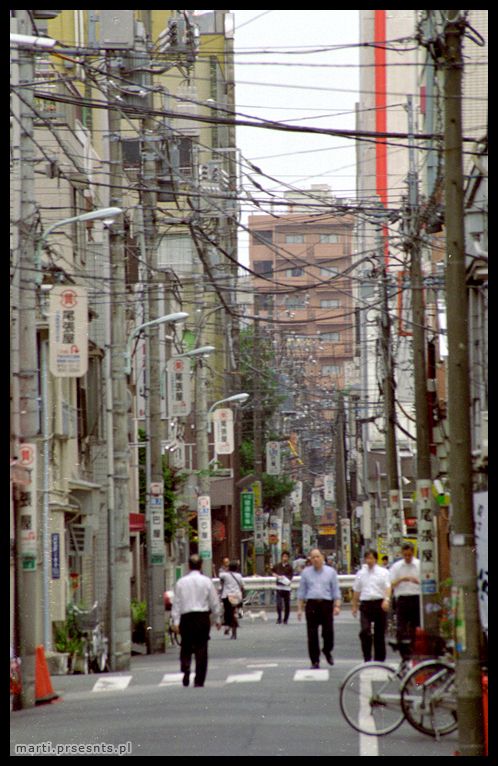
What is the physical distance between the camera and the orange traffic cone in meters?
22.2

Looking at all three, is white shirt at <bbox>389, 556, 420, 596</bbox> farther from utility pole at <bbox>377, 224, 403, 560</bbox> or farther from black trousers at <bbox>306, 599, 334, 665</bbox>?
utility pole at <bbox>377, 224, 403, 560</bbox>

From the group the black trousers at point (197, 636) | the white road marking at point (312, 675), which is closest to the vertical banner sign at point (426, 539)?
the white road marking at point (312, 675)

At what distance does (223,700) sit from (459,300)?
22.5 ft

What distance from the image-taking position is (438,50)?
15594 millimetres

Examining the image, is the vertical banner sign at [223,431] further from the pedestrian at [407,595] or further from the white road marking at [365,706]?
the white road marking at [365,706]

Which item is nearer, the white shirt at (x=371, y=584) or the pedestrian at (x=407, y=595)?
the white shirt at (x=371, y=584)

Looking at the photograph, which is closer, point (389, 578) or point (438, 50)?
point (438, 50)

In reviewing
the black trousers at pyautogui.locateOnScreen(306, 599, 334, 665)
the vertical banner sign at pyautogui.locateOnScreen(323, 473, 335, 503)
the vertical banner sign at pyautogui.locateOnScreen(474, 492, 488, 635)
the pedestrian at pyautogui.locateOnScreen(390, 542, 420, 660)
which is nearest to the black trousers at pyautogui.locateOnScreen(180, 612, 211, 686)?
the black trousers at pyautogui.locateOnScreen(306, 599, 334, 665)

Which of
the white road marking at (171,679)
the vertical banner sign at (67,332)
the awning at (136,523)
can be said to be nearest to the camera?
the white road marking at (171,679)

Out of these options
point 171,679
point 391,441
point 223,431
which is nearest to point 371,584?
point 171,679

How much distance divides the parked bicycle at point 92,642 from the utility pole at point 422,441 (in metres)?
8.33

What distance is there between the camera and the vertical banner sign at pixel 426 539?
24.7 m
